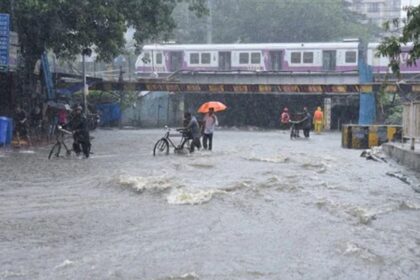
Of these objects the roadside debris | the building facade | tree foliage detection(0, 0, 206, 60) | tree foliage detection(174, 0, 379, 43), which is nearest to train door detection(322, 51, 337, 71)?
tree foliage detection(0, 0, 206, 60)

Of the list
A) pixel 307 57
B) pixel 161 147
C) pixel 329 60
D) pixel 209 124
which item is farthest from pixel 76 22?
pixel 329 60

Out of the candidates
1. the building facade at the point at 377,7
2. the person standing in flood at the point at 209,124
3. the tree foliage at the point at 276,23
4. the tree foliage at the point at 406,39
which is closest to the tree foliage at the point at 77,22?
the person standing in flood at the point at 209,124

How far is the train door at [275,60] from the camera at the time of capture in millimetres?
40344

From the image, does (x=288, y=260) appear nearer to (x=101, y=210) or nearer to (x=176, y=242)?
(x=176, y=242)

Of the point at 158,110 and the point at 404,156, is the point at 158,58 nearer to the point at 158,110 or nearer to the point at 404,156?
the point at 158,110

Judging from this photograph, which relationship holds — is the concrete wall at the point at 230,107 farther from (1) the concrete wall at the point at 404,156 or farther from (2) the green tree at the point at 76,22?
(1) the concrete wall at the point at 404,156

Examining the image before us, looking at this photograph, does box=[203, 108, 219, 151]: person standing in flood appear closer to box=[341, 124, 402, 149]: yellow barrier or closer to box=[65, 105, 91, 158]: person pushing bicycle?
box=[65, 105, 91, 158]: person pushing bicycle

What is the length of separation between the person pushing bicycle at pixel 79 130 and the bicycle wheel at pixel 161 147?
221cm

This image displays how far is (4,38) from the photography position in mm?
19109

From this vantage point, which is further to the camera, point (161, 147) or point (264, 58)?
point (264, 58)

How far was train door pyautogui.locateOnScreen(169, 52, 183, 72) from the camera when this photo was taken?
42.2 metres

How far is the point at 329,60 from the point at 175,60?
33.8 feet

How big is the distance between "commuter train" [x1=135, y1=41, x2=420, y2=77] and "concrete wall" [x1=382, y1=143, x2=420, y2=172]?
1825cm

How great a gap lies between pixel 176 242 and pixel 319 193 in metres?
5.04
